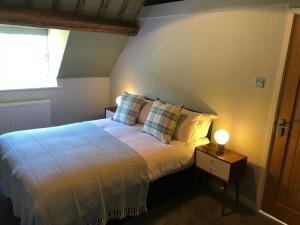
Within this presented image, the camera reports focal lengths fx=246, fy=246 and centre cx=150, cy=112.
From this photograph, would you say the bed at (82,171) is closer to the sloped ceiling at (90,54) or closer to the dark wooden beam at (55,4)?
the sloped ceiling at (90,54)

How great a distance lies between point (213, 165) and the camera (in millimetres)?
2514

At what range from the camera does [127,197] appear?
2191 mm

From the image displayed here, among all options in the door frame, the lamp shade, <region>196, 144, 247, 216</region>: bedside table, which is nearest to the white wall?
<region>196, 144, 247, 216</region>: bedside table

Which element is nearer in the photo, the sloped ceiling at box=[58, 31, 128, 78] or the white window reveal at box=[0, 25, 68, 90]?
the sloped ceiling at box=[58, 31, 128, 78]

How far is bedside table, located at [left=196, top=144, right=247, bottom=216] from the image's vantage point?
2381mm

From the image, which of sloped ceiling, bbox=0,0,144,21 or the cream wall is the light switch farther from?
sloped ceiling, bbox=0,0,144,21

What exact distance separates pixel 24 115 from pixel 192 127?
250 cm

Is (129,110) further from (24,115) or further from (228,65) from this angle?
(24,115)

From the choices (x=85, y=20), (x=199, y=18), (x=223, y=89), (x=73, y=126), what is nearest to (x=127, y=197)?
(x=73, y=126)

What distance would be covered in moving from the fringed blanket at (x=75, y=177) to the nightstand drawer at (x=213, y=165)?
0.68m

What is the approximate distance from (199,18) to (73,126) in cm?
198

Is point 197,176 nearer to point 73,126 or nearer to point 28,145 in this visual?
point 73,126

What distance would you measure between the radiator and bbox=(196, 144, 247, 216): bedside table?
2.48 meters

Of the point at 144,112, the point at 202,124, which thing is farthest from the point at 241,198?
the point at 144,112
